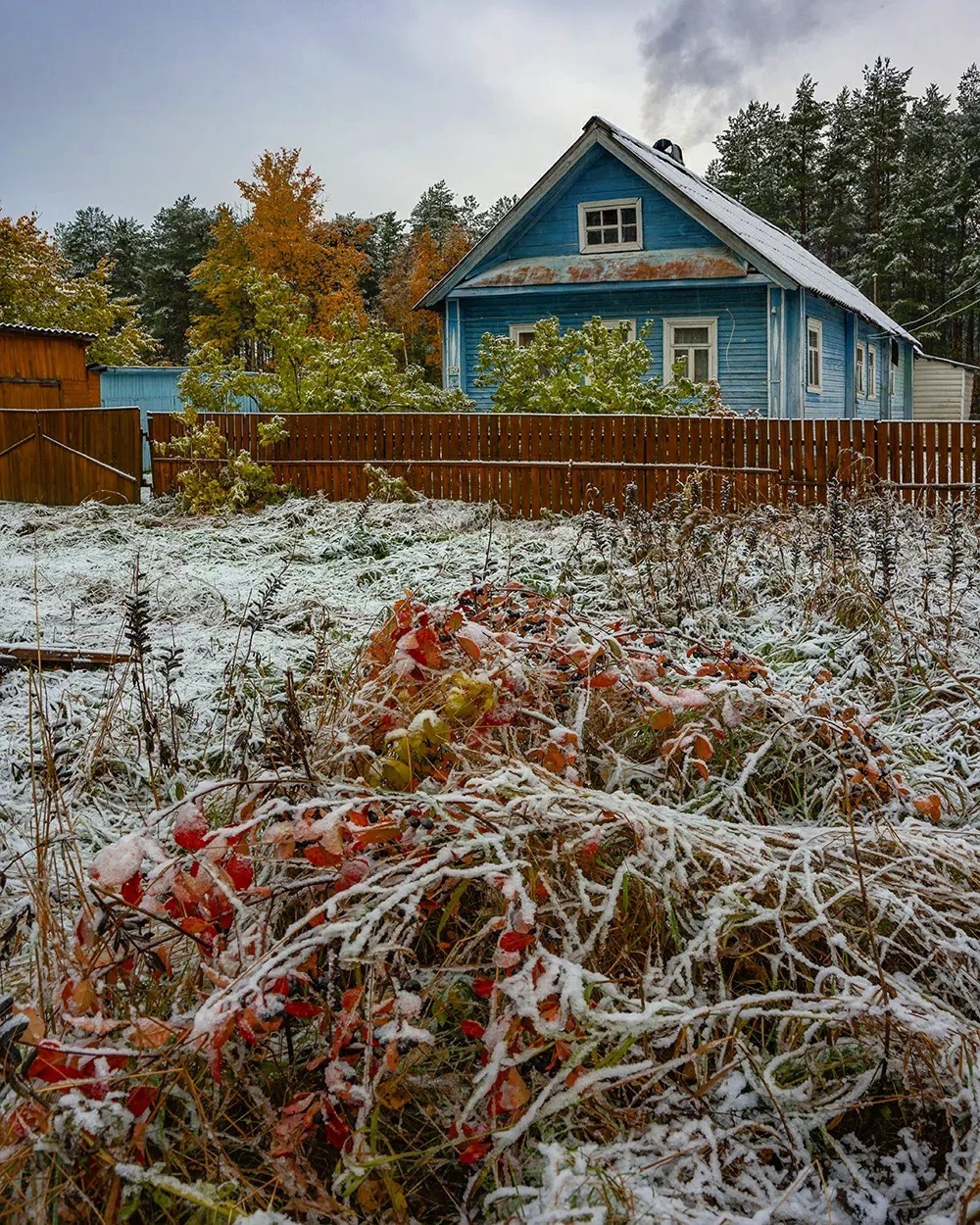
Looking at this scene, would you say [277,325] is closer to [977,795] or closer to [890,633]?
[890,633]

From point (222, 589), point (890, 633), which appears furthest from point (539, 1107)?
point (222, 589)

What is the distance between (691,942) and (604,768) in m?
0.99

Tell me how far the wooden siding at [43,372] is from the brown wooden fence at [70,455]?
703 centimetres

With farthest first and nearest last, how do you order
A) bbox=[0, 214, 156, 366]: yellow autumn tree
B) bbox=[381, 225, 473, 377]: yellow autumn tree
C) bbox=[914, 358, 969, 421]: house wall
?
→ 1. bbox=[381, 225, 473, 377]: yellow autumn tree
2. bbox=[914, 358, 969, 421]: house wall
3. bbox=[0, 214, 156, 366]: yellow autumn tree

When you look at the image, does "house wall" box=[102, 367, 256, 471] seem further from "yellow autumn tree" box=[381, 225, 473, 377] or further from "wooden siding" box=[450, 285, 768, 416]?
"yellow autumn tree" box=[381, 225, 473, 377]

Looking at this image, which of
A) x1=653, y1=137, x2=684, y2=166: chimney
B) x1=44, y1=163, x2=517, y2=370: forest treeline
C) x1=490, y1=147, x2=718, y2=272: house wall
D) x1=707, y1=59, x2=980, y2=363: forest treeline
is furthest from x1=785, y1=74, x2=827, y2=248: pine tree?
x1=490, y1=147, x2=718, y2=272: house wall

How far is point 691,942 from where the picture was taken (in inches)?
82.5

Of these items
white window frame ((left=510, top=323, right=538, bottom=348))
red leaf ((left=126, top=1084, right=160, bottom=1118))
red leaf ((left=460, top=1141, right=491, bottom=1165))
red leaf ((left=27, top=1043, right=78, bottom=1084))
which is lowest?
red leaf ((left=460, top=1141, right=491, bottom=1165))

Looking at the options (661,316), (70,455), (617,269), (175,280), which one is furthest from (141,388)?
(175,280)

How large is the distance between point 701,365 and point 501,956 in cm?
1866

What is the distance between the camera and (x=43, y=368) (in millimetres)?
20797

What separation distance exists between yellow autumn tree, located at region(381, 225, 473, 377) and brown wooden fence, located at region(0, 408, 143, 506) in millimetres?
26838

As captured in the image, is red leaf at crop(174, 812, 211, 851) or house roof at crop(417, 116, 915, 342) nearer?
red leaf at crop(174, 812, 211, 851)

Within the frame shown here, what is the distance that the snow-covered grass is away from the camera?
1.76m
